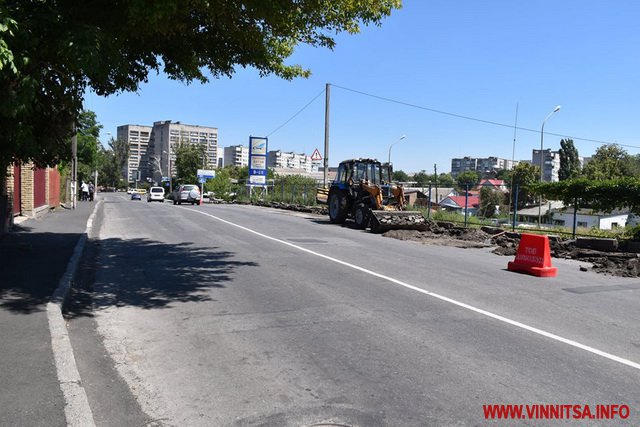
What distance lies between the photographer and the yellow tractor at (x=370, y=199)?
747 inches

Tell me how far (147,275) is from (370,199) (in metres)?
11.9

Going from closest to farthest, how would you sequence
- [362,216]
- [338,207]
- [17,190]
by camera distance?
[17,190] < [362,216] < [338,207]

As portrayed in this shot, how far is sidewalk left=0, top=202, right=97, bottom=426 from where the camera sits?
3.75 metres

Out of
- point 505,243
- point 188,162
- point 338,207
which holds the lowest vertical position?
point 505,243

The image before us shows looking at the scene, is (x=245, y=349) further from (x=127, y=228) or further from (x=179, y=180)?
(x=179, y=180)

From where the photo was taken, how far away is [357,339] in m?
5.73

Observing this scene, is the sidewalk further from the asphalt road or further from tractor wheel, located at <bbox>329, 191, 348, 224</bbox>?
tractor wheel, located at <bbox>329, 191, 348, 224</bbox>

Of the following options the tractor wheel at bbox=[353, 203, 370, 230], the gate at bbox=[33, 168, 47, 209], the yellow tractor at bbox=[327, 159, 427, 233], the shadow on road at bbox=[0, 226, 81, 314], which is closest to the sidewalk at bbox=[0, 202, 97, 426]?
the shadow on road at bbox=[0, 226, 81, 314]

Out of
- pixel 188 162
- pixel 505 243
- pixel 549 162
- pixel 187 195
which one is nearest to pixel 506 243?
pixel 505 243

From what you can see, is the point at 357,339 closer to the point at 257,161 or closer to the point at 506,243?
the point at 506,243

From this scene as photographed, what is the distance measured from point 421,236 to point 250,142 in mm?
29732

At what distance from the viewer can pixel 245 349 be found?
5.41 meters

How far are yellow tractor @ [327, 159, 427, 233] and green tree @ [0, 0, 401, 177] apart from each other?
8703 mm

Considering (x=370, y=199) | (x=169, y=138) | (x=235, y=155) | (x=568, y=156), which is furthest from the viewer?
(x=235, y=155)
